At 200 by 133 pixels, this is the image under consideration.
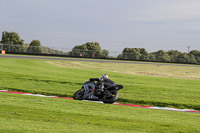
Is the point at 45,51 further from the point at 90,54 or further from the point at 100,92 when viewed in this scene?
the point at 100,92

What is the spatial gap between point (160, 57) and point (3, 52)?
1489 inches

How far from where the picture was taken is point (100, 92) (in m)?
14.0

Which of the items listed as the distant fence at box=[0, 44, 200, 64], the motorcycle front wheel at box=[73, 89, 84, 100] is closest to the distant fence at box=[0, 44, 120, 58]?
the distant fence at box=[0, 44, 200, 64]

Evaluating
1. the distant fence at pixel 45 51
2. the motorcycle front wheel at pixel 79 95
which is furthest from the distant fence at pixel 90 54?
the motorcycle front wheel at pixel 79 95

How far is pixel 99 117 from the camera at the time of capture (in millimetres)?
10375

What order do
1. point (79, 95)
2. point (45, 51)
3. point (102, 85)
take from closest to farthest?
point (102, 85) < point (79, 95) < point (45, 51)

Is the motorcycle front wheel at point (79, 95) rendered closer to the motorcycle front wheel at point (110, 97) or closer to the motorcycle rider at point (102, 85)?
the motorcycle rider at point (102, 85)

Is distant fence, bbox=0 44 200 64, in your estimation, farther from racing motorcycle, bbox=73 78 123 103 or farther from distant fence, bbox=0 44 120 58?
racing motorcycle, bbox=73 78 123 103

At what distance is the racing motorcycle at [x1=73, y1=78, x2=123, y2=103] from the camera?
45.6 feet

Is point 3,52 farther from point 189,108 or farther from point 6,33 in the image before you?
point 6,33

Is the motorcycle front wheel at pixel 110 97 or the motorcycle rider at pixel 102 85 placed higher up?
the motorcycle rider at pixel 102 85

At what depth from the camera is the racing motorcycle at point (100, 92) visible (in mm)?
13887

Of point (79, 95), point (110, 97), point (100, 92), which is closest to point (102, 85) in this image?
point (100, 92)

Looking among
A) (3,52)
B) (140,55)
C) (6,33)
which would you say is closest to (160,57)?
(140,55)
